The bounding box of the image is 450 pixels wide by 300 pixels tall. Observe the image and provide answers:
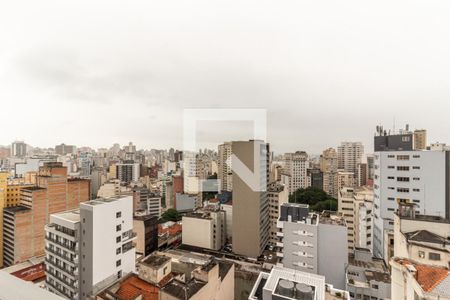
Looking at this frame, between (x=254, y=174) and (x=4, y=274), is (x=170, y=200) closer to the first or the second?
(x=254, y=174)

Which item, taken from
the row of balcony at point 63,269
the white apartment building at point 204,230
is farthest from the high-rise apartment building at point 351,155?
the row of balcony at point 63,269

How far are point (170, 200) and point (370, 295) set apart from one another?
15587mm

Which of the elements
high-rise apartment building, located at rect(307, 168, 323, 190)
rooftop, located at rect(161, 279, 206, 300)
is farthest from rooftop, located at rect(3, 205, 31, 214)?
high-rise apartment building, located at rect(307, 168, 323, 190)

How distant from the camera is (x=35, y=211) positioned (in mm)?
10562

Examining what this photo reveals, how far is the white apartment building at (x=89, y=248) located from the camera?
16.5 feet

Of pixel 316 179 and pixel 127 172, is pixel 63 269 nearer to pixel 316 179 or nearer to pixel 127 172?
pixel 127 172

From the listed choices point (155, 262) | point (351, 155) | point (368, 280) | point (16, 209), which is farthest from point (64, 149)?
point (351, 155)

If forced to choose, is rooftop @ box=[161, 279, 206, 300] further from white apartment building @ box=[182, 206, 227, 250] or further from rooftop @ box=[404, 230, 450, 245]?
white apartment building @ box=[182, 206, 227, 250]

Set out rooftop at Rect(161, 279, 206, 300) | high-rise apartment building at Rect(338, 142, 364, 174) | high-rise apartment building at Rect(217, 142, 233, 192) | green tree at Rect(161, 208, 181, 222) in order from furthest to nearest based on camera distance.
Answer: high-rise apartment building at Rect(338, 142, 364, 174), high-rise apartment building at Rect(217, 142, 233, 192), green tree at Rect(161, 208, 181, 222), rooftop at Rect(161, 279, 206, 300)

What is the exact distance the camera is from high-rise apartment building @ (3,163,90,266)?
988 centimetres

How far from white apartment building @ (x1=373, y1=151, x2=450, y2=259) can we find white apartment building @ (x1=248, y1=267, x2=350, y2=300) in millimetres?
4366

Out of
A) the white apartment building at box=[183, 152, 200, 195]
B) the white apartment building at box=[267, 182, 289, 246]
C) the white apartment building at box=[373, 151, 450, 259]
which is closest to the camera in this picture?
the white apartment building at box=[373, 151, 450, 259]

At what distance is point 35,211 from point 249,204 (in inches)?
375

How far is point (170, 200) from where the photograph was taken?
744 inches
